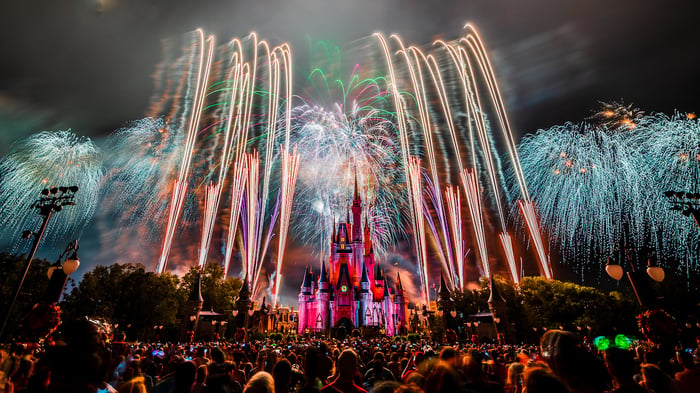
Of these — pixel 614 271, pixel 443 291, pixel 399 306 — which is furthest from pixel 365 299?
pixel 614 271

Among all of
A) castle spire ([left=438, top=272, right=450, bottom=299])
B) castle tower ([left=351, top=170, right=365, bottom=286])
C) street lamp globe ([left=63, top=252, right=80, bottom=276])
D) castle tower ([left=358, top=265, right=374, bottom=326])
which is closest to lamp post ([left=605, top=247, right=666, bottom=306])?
street lamp globe ([left=63, top=252, right=80, bottom=276])

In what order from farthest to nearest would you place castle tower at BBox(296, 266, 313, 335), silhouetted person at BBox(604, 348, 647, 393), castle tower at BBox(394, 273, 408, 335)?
castle tower at BBox(394, 273, 408, 335)
castle tower at BBox(296, 266, 313, 335)
silhouetted person at BBox(604, 348, 647, 393)

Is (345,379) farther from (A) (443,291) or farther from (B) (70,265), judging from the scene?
(A) (443,291)

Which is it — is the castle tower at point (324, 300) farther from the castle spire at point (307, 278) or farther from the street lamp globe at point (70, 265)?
the street lamp globe at point (70, 265)

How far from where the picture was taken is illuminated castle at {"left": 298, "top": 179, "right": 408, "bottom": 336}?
83.7m

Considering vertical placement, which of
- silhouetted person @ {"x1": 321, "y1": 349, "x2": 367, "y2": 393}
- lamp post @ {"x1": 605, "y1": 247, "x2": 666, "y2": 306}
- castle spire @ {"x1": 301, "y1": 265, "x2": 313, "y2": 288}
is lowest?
silhouetted person @ {"x1": 321, "y1": 349, "x2": 367, "y2": 393}

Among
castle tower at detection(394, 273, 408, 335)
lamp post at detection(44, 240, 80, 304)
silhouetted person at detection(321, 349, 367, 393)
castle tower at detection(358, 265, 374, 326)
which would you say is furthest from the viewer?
castle tower at detection(394, 273, 408, 335)

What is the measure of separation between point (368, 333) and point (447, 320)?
35.8 meters

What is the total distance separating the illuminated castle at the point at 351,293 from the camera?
83.7 m

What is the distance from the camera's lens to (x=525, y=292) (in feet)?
176

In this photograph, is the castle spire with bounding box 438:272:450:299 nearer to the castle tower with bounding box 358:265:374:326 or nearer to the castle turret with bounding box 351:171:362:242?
the castle tower with bounding box 358:265:374:326

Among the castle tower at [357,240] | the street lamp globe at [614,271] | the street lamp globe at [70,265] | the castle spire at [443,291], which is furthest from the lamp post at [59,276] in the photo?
the castle tower at [357,240]

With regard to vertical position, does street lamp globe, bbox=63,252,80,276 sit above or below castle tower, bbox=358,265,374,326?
below

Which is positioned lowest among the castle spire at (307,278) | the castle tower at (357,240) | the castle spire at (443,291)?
the castle spire at (443,291)
